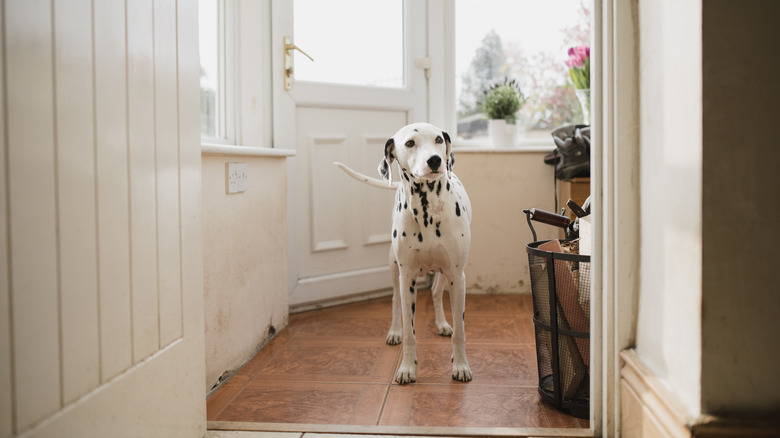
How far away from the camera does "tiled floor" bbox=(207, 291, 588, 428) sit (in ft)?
6.52

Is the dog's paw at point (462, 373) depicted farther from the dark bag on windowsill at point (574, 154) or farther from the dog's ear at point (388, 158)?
the dark bag on windowsill at point (574, 154)

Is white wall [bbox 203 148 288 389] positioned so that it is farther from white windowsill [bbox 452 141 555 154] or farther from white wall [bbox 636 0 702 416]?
white wall [bbox 636 0 702 416]

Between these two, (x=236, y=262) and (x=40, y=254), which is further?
(x=236, y=262)

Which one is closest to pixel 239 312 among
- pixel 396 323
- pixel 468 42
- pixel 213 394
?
pixel 213 394

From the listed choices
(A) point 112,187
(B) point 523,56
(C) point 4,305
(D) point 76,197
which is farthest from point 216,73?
(B) point 523,56

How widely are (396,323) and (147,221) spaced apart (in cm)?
163

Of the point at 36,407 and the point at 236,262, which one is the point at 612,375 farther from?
the point at 236,262

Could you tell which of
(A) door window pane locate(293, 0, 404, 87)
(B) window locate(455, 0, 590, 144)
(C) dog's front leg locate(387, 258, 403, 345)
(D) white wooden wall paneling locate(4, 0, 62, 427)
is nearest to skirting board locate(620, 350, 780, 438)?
(D) white wooden wall paneling locate(4, 0, 62, 427)

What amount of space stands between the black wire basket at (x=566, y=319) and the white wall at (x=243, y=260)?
1152 millimetres

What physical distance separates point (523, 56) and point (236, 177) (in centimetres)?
238

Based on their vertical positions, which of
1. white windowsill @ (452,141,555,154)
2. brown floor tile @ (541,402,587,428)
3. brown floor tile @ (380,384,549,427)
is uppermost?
white windowsill @ (452,141,555,154)

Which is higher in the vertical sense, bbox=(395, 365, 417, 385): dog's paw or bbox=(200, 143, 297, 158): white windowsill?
bbox=(200, 143, 297, 158): white windowsill

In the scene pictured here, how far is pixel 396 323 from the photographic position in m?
2.89

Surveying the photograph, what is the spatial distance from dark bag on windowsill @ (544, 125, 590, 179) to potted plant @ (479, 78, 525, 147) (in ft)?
1.31
